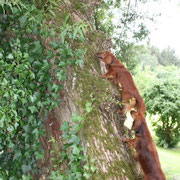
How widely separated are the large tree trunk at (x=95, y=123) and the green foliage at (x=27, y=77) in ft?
0.39

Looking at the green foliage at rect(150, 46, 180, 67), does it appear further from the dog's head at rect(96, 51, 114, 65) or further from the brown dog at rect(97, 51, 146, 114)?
the dog's head at rect(96, 51, 114, 65)

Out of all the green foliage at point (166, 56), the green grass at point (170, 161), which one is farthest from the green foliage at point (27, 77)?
the green foliage at point (166, 56)

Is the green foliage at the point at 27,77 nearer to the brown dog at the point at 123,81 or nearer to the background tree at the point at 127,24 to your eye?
the brown dog at the point at 123,81

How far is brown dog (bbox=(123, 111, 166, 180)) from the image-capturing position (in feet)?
9.84

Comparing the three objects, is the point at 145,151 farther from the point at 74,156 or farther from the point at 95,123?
the point at 74,156

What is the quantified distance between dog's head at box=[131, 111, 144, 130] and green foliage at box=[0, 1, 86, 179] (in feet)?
3.48

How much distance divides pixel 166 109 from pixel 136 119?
26.7 ft

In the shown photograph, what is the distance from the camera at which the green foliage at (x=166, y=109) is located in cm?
1125

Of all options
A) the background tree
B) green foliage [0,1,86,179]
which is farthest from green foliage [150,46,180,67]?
green foliage [0,1,86,179]

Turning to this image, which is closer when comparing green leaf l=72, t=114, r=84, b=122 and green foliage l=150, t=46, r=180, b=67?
green leaf l=72, t=114, r=84, b=122

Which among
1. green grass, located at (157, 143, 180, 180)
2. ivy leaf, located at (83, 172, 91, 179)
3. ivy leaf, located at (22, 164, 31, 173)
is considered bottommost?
green grass, located at (157, 143, 180, 180)

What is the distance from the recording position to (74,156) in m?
2.62

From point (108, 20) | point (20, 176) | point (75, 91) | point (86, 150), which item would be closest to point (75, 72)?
point (75, 91)

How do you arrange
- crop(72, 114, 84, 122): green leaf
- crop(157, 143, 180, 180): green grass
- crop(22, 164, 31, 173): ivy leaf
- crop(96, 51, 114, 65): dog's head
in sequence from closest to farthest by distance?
crop(72, 114, 84, 122): green leaf, crop(22, 164, 31, 173): ivy leaf, crop(96, 51, 114, 65): dog's head, crop(157, 143, 180, 180): green grass
